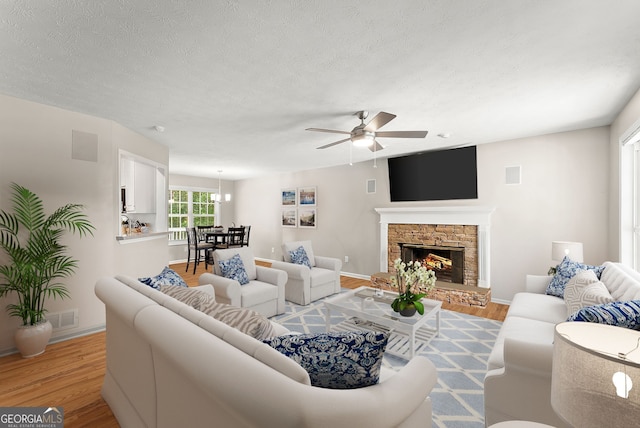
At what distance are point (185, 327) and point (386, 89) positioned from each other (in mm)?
2312

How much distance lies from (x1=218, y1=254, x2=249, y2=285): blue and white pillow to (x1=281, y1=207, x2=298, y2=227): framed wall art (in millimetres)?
3529

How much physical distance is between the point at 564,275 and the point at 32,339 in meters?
5.20

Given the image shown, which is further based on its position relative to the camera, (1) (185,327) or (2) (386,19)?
(2) (386,19)

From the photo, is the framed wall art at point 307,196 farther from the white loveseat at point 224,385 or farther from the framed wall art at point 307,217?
the white loveseat at point 224,385

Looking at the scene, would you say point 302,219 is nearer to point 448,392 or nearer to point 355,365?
point 448,392

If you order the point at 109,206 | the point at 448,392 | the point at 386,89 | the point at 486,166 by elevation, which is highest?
the point at 386,89

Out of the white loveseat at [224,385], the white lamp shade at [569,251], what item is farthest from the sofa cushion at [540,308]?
the white loveseat at [224,385]

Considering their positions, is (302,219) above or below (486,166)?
below

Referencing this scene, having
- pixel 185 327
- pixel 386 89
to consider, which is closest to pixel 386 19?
pixel 386 89

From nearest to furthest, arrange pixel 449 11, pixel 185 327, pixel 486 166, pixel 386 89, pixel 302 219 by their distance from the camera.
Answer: pixel 185 327 → pixel 449 11 → pixel 386 89 → pixel 486 166 → pixel 302 219

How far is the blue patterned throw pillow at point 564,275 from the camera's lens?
286 cm

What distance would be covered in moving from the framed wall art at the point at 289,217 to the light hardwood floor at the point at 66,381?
4.61 metres

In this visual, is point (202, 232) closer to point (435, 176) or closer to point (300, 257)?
point (300, 257)

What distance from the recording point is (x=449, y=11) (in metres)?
1.51
